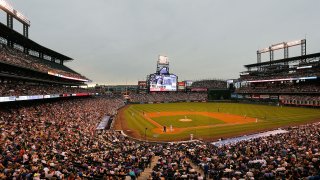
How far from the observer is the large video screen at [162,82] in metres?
91.4

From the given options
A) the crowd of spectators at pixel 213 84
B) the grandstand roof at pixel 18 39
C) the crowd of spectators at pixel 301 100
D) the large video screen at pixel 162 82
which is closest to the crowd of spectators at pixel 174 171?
the grandstand roof at pixel 18 39

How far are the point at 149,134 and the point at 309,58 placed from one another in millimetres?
76452

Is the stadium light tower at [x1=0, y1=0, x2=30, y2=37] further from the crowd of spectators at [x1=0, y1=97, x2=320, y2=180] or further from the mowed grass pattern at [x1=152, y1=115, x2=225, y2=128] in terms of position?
the mowed grass pattern at [x1=152, y1=115, x2=225, y2=128]

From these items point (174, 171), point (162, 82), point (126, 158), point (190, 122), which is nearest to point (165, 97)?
point (162, 82)

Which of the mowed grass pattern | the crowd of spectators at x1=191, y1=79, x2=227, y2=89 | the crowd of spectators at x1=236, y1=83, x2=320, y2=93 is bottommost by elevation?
the mowed grass pattern

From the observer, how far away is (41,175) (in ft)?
42.1

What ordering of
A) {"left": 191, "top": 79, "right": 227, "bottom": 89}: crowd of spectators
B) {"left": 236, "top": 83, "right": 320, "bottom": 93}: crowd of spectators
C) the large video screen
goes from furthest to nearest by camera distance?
{"left": 191, "top": 79, "right": 227, "bottom": 89}: crowd of spectators → the large video screen → {"left": 236, "top": 83, "right": 320, "bottom": 93}: crowd of spectators

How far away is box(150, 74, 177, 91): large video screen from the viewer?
91.4 metres

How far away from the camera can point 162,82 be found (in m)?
92.9

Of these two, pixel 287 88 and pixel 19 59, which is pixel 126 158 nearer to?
pixel 19 59

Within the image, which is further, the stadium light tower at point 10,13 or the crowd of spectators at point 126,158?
the stadium light tower at point 10,13

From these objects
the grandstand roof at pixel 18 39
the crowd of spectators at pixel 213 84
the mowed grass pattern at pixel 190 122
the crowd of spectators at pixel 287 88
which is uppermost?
the grandstand roof at pixel 18 39

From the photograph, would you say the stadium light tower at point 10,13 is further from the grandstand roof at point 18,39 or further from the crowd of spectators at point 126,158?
the crowd of spectators at point 126,158

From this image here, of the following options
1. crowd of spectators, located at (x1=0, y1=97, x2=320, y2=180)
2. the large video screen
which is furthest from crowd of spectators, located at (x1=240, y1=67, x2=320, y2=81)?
crowd of spectators, located at (x1=0, y1=97, x2=320, y2=180)
